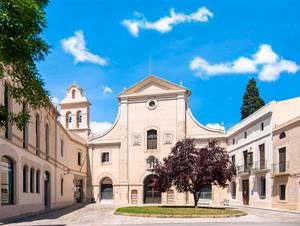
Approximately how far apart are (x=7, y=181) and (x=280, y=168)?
2071cm

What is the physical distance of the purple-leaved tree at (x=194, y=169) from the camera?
97.8 feet

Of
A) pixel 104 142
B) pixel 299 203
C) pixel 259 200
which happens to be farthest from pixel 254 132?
pixel 104 142

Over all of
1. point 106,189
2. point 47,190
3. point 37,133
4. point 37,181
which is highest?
point 37,133

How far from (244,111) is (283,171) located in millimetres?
16139

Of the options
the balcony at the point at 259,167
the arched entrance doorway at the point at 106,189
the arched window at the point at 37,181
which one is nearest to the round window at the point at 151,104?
the arched entrance doorway at the point at 106,189

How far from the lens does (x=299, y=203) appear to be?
2981 cm

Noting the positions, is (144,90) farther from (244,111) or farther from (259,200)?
(259,200)

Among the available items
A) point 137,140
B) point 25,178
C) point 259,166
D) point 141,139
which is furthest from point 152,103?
point 25,178

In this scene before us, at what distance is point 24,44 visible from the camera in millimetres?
7492

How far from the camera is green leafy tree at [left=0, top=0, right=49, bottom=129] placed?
7.34 meters

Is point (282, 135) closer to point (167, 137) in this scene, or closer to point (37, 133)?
point (167, 137)

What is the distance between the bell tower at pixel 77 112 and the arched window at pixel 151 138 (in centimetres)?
745

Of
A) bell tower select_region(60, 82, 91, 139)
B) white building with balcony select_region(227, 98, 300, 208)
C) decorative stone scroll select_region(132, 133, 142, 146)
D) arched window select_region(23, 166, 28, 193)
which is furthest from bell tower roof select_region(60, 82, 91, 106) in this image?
arched window select_region(23, 166, 28, 193)

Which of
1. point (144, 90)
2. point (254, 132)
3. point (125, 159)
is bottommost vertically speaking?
point (125, 159)
